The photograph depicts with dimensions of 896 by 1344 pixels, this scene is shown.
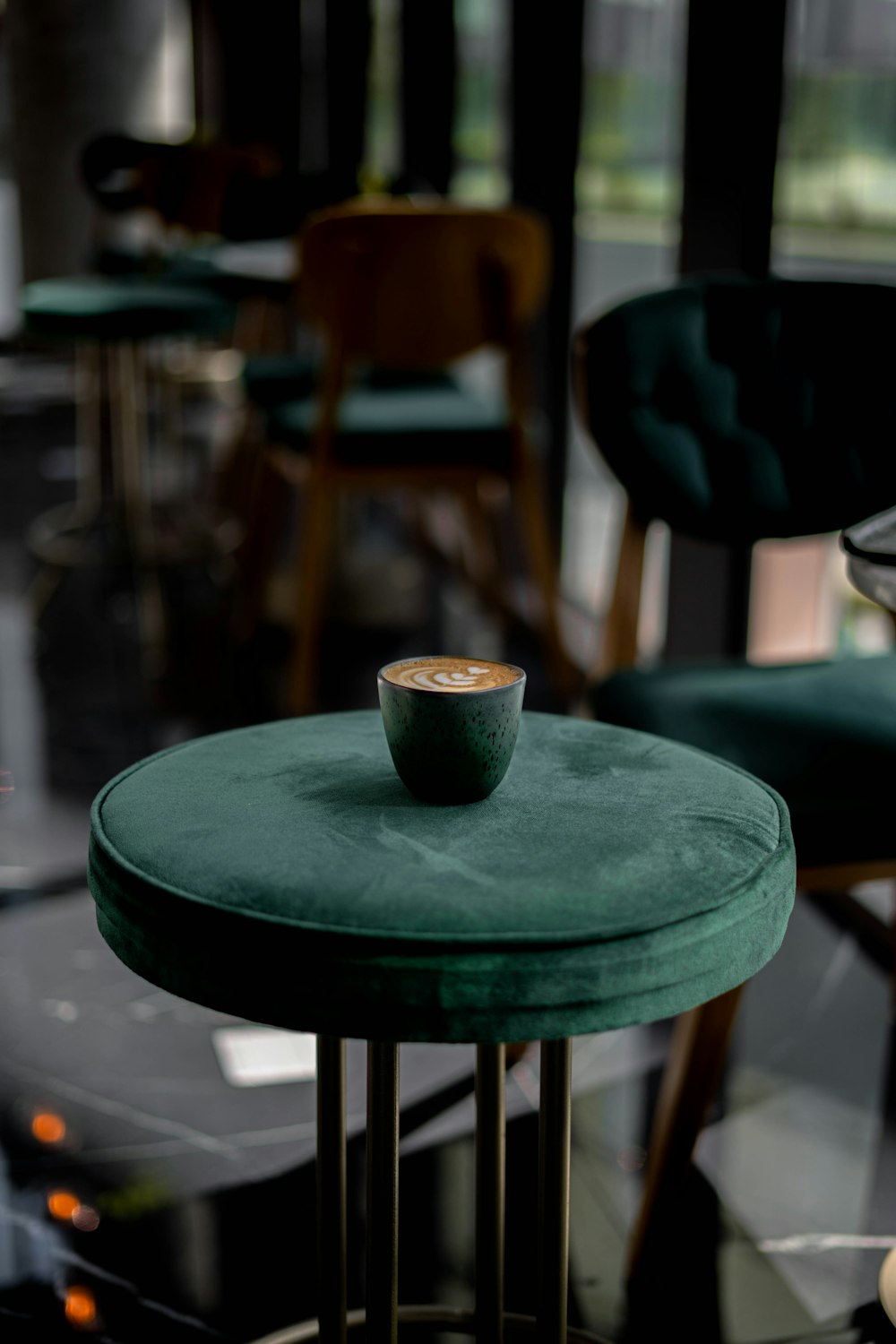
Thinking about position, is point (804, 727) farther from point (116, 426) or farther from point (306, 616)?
point (116, 426)

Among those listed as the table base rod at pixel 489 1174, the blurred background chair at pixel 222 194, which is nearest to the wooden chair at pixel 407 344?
the blurred background chair at pixel 222 194

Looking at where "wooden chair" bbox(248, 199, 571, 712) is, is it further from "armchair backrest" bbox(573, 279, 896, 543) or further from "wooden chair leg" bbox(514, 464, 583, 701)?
"armchair backrest" bbox(573, 279, 896, 543)

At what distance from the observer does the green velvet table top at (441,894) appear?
2.67 feet

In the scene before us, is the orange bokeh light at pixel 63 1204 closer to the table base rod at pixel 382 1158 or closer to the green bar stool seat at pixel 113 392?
the table base rod at pixel 382 1158

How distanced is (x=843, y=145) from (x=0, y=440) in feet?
13.4

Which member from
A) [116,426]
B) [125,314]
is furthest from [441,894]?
[116,426]

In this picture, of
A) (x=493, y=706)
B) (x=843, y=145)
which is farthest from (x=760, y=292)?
(x=493, y=706)

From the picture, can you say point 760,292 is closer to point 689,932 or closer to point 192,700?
point 689,932

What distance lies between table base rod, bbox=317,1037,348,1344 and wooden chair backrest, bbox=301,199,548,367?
2.00 metres

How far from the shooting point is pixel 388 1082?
0.98 meters

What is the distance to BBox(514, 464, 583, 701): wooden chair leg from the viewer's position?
308 cm

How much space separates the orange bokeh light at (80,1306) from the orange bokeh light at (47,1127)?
25 centimetres

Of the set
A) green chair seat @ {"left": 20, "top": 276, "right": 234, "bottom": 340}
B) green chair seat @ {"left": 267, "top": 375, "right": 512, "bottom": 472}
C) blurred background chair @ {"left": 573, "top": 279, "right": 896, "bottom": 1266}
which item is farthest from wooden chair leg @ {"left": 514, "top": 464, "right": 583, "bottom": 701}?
blurred background chair @ {"left": 573, "top": 279, "right": 896, "bottom": 1266}

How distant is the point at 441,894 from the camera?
0.85 m
